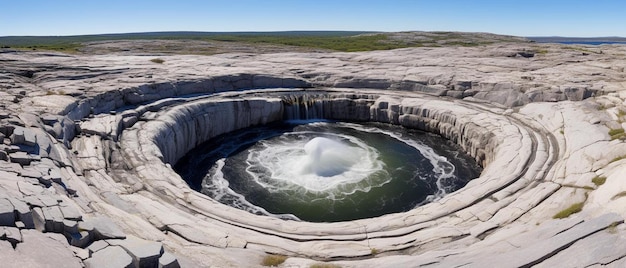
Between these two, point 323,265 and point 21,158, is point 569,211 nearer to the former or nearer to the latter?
point 323,265

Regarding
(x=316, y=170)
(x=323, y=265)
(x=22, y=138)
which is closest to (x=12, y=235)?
(x=323, y=265)

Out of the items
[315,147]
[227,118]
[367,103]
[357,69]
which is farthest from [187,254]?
[357,69]

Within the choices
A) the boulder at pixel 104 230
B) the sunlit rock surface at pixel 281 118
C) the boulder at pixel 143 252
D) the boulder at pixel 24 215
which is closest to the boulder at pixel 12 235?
the sunlit rock surface at pixel 281 118

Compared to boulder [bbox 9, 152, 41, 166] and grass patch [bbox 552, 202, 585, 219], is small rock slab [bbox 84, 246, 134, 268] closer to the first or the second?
boulder [bbox 9, 152, 41, 166]

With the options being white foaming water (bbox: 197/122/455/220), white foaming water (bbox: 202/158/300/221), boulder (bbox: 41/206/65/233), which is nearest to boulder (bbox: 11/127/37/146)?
boulder (bbox: 41/206/65/233)

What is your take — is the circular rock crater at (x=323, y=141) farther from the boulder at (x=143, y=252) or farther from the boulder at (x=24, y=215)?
the boulder at (x=24, y=215)
